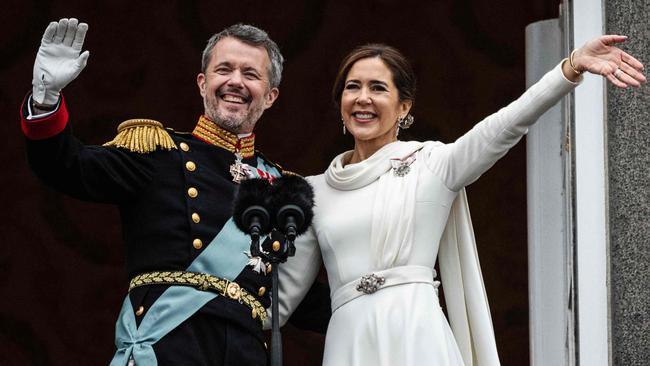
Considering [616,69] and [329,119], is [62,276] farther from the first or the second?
[616,69]

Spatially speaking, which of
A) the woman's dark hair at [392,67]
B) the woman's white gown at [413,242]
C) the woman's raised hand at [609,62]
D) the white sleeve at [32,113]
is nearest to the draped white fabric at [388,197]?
the woman's white gown at [413,242]

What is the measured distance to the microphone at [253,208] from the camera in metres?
4.30

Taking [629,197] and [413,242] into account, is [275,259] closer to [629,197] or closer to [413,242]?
[413,242]

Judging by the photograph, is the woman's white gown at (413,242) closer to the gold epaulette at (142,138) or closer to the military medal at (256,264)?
the military medal at (256,264)

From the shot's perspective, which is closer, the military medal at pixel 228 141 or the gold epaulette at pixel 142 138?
the gold epaulette at pixel 142 138

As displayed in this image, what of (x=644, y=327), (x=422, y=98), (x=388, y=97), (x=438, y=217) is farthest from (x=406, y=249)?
(x=422, y=98)

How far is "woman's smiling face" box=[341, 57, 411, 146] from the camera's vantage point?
4.90 meters

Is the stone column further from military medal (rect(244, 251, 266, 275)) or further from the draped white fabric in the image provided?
military medal (rect(244, 251, 266, 275))

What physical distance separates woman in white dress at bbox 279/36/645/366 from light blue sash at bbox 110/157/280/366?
26 cm

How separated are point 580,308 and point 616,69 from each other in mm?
931

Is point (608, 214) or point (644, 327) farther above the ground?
point (608, 214)

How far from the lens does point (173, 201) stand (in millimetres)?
4777

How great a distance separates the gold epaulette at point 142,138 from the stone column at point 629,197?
1.30 metres

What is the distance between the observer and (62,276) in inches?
284
